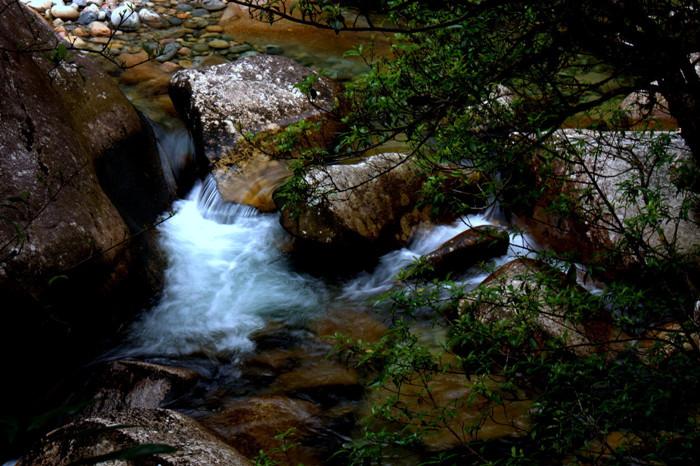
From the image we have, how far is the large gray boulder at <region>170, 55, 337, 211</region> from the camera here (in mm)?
7922

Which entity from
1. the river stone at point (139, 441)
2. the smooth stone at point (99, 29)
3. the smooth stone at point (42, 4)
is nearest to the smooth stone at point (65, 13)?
the smooth stone at point (42, 4)

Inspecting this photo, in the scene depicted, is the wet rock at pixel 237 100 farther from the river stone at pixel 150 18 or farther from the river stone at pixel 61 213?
the river stone at pixel 150 18

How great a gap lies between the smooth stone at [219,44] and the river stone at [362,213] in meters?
5.58

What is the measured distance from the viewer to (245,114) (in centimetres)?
831

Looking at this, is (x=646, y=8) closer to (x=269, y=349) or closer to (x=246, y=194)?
(x=269, y=349)

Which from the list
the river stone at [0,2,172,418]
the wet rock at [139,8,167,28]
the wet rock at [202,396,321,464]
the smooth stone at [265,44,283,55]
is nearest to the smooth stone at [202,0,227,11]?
the wet rock at [139,8,167,28]

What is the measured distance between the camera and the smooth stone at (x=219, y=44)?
11359 millimetres

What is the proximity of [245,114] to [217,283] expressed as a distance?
2520mm

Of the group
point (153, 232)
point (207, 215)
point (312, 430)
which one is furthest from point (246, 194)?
point (312, 430)

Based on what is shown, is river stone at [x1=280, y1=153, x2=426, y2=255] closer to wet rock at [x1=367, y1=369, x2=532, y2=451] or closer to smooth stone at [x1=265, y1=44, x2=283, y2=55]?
wet rock at [x1=367, y1=369, x2=532, y2=451]

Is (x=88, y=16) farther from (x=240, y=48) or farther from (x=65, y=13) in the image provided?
(x=240, y=48)

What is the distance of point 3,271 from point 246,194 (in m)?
3.58

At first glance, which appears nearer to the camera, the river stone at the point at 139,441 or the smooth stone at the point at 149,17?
the river stone at the point at 139,441

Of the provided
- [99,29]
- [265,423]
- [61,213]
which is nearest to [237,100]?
[61,213]
